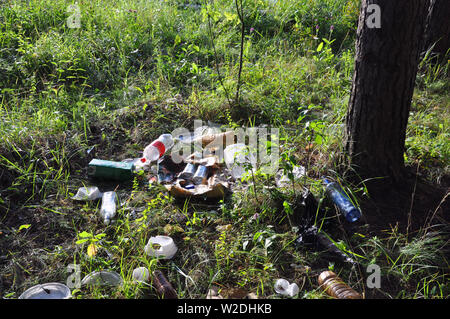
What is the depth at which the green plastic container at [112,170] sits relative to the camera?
2746mm

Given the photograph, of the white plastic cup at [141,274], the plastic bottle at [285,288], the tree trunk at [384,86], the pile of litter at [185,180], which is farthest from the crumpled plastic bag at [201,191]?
the tree trunk at [384,86]

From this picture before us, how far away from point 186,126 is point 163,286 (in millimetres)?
1627

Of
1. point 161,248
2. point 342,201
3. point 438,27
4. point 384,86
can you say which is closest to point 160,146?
point 161,248

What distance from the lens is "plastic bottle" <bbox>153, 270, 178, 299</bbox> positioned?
192 centimetres

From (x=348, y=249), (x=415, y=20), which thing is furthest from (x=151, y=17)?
(x=348, y=249)

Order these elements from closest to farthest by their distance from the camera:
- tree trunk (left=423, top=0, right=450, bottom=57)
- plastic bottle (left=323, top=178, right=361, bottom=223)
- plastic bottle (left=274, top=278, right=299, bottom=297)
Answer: plastic bottle (left=274, top=278, right=299, bottom=297)
plastic bottle (left=323, top=178, right=361, bottom=223)
tree trunk (left=423, top=0, right=450, bottom=57)

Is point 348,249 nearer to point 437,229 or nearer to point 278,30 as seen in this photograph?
point 437,229

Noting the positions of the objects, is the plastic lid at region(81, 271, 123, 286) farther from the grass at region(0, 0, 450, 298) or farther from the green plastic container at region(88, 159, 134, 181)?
the green plastic container at region(88, 159, 134, 181)

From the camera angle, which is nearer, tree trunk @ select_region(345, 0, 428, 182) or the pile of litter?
the pile of litter

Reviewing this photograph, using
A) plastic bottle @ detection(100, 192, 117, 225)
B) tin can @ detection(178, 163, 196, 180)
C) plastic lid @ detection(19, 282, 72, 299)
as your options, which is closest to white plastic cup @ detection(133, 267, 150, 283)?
plastic lid @ detection(19, 282, 72, 299)

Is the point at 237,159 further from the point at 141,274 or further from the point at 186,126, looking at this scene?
the point at 141,274

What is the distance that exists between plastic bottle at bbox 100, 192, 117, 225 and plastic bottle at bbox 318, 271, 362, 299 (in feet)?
4.21

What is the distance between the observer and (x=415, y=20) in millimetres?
2125

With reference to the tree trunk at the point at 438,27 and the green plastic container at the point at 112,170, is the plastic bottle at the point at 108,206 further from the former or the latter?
the tree trunk at the point at 438,27
